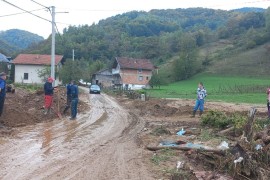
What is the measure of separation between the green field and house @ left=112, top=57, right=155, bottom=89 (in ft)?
22.1

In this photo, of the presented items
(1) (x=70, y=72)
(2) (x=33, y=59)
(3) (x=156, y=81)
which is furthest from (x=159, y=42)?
(1) (x=70, y=72)

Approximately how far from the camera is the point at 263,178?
7820mm

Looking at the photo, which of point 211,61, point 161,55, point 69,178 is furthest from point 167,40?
point 69,178

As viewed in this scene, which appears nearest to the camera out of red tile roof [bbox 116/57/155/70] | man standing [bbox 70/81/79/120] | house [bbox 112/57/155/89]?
man standing [bbox 70/81/79/120]

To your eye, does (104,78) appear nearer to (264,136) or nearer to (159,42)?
(159,42)

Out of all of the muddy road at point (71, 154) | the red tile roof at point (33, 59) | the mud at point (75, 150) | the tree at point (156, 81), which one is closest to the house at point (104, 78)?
the red tile roof at point (33, 59)

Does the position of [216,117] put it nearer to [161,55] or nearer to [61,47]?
[61,47]

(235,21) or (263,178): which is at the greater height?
(235,21)

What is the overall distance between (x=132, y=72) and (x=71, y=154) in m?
75.7

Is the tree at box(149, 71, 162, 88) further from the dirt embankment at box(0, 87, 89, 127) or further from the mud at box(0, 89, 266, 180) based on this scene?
the mud at box(0, 89, 266, 180)

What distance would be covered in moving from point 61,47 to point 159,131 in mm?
83148

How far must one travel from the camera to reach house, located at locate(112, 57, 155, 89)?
83.8 metres

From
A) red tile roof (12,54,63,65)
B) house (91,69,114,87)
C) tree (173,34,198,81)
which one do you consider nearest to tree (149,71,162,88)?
red tile roof (12,54,63,65)

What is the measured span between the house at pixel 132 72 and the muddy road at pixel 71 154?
69931mm
